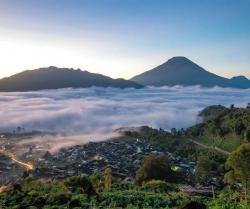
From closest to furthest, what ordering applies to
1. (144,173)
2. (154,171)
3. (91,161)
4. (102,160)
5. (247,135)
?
(144,173)
(154,171)
(247,135)
(91,161)
(102,160)

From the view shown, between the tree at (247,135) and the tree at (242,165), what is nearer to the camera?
the tree at (242,165)

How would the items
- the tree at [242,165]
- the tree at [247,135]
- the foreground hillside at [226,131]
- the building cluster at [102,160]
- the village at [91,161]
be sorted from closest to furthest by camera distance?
the tree at [242,165]
the building cluster at [102,160]
the village at [91,161]
the tree at [247,135]
the foreground hillside at [226,131]

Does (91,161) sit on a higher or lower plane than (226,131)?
lower

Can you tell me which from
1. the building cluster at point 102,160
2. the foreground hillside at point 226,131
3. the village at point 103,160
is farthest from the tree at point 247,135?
the building cluster at point 102,160

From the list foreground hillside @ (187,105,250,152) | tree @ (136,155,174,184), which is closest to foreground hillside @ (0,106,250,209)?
tree @ (136,155,174,184)

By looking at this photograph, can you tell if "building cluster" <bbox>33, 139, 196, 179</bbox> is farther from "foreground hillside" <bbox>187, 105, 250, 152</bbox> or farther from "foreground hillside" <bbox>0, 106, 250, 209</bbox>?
"foreground hillside" <bbox>187, 105, 250, 152</bbox>

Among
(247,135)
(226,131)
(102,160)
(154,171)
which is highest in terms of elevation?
(154,171)

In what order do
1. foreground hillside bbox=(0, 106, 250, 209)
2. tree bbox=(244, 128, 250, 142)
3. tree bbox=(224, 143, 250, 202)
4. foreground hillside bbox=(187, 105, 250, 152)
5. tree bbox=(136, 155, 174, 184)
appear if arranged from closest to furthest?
foreground hillside bbox=(0, 106, 250, 209) → tree bbox=(224, 143, 250, 202) → tree bbox=(136, 155, 174, 184) → tree bbox=(244, 128, 250, 142) → foreground hillside bbox=(187, 105, 250, 152)

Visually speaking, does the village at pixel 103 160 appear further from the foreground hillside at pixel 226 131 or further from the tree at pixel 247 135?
the tree at pixel 247 135

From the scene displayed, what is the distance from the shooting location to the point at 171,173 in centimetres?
7162

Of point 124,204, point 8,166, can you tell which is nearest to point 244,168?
point 124,204

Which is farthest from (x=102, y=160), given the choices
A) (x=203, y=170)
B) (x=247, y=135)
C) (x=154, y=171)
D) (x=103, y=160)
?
(x=154, y=171)

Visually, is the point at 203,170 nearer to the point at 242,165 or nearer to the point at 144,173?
the point at 144,173

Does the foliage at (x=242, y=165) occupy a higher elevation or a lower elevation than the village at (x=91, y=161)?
higher
